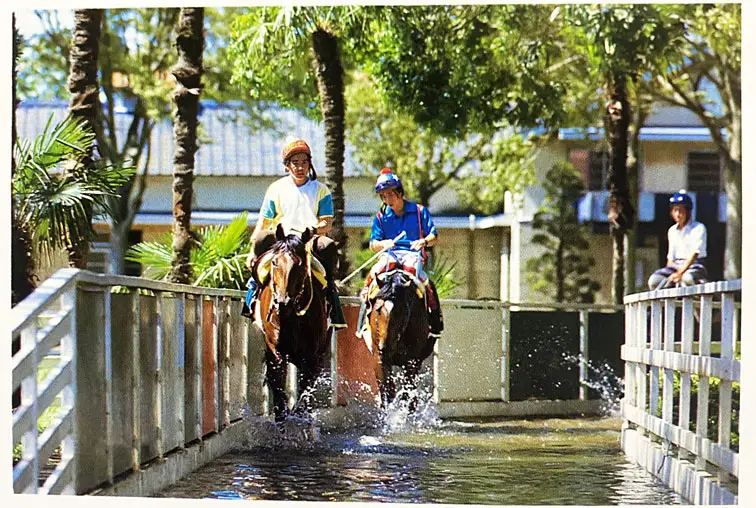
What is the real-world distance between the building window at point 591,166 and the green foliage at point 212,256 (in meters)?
11.8

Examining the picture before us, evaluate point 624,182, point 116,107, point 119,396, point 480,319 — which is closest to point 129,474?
point 119,396

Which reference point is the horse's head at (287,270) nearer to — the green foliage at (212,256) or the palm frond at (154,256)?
the green foliage at (212,256)

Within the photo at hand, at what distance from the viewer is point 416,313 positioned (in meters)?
11.3

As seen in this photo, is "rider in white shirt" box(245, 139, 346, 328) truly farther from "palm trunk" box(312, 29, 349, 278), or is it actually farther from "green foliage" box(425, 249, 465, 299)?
"green foliage" box(425, 249, 465, 299)

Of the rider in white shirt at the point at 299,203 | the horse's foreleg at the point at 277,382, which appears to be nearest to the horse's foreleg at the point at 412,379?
the rider in white shirt at the point at 299,203

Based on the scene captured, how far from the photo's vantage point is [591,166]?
2514 cm

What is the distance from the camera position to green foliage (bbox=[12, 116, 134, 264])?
9.94 m

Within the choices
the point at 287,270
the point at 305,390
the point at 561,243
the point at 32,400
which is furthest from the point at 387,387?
the point at 561,243

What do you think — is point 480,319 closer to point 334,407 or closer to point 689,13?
point 334,407

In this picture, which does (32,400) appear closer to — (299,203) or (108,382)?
(108,382)

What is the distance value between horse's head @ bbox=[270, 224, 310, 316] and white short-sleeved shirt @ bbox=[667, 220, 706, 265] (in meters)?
4.61

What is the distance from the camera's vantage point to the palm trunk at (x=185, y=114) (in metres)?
12.7

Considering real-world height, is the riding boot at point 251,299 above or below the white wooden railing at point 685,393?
above

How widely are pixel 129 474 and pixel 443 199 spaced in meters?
15.9
